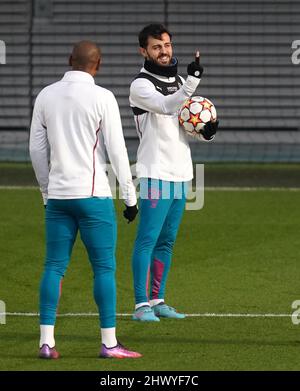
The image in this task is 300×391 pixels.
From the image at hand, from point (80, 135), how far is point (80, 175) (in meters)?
0.24

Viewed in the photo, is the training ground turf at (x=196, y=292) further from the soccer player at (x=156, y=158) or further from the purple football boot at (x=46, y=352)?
the soccer player at (x=156, y=158)

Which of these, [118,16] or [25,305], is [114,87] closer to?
[118,16]

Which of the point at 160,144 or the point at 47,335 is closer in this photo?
the point at 47,335

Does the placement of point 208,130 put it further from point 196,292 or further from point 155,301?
point 196,292

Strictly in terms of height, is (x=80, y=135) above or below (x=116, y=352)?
above

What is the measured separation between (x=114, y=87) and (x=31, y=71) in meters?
1.52

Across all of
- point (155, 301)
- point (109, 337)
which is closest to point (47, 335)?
point (109, 337)

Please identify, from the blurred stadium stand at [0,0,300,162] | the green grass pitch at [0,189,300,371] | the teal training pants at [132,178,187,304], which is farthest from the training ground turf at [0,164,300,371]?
the blurred stadium stand at [0,0,300,162]

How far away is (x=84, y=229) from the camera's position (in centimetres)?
738

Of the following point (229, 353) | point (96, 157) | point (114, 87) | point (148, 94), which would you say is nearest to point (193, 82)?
point (148, 94)

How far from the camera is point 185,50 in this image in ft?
73.9

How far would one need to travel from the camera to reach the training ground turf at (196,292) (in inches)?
297

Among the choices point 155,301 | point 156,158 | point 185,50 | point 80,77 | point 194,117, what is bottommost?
point 155,301
